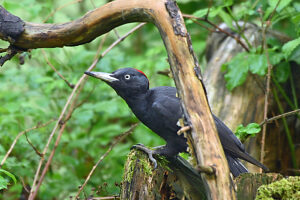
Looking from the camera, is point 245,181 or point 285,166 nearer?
point 245,181

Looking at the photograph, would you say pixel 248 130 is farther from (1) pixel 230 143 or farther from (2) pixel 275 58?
(2) pixel 275 58

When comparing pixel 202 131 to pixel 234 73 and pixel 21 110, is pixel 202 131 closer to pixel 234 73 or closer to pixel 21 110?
pixel 234 73

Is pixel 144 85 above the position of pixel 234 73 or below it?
below

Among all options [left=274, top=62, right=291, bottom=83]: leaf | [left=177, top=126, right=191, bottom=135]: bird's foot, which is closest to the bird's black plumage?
[left=177, top=126, right=191, bottom=135]: bird's foot

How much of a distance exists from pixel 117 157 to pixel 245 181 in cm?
230

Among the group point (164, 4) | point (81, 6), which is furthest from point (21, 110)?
point (81, 6)

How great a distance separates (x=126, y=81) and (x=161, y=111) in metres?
0.36

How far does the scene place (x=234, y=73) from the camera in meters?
4.12

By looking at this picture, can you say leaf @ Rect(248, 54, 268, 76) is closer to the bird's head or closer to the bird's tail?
the bird's tail

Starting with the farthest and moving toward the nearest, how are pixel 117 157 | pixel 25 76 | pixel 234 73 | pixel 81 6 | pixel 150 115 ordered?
pixel 81 6 < pixel 25 76 < pixel 117 157 < pixel 234 73 < pixel 150 115

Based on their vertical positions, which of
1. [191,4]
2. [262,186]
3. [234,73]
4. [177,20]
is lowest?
[262,186]

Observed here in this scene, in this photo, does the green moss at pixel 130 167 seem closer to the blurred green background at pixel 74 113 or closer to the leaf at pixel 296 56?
the blurred green background at pixel 74 113

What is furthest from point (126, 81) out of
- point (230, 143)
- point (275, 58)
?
point (275, 58)

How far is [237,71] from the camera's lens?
412 centimetres
